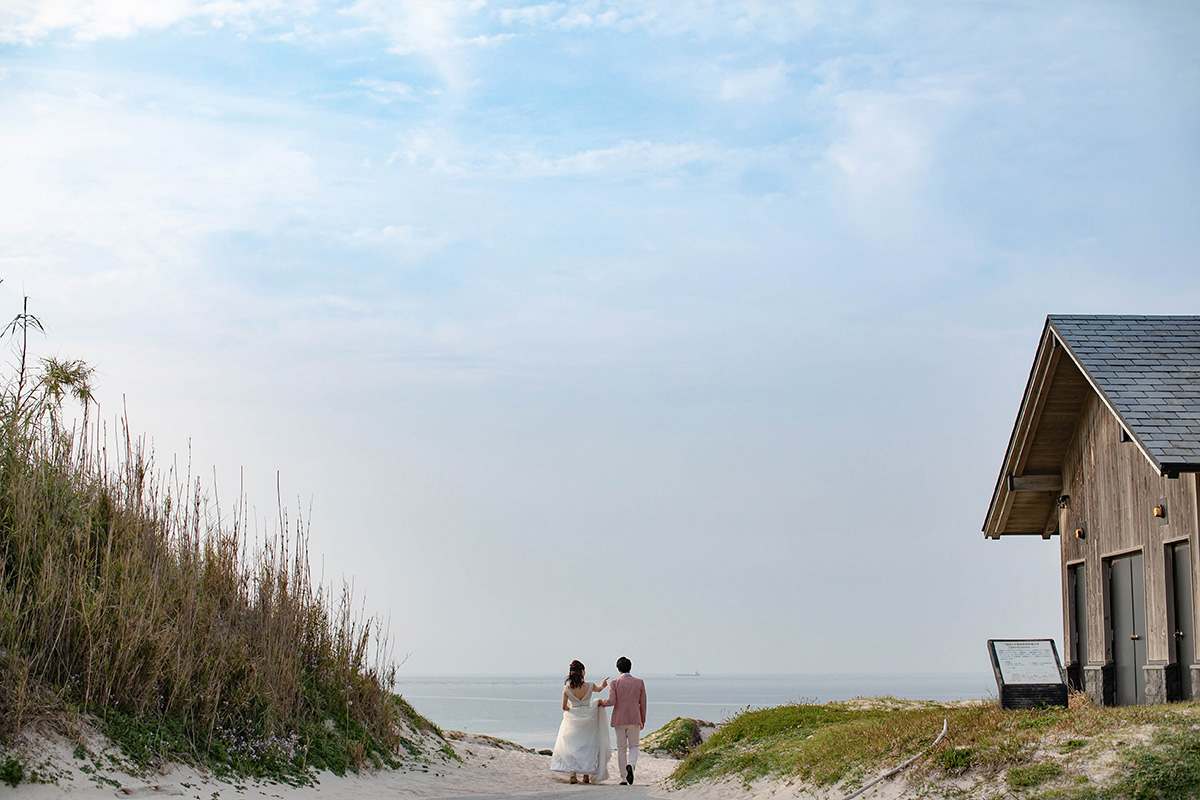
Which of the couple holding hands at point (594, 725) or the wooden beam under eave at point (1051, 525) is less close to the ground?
the wooden beam under eave at point (1051, 525)

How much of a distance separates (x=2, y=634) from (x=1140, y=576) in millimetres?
13032

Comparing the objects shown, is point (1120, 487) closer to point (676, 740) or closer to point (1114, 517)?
point (1114, 517)

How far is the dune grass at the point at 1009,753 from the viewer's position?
27.7 ft

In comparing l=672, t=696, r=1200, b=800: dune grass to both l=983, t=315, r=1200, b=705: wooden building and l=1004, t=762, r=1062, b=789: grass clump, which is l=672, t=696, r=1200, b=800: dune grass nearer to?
l=1004, t=762, r=1062, b=789: grass clump

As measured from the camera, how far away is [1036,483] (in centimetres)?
1595

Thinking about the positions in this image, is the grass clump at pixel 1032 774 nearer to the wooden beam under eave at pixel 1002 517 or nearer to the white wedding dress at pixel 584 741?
the white wedding dress at pixel 584 741

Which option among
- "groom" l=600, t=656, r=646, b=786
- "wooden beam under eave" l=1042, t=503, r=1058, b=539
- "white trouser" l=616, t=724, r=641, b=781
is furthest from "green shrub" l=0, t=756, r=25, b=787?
"wooden beam under eave" l=1042, t=503, r=1058, b=539

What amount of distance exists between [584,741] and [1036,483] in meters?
7.80

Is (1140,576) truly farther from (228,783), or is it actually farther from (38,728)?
(38,728)

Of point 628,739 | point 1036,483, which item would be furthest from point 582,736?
point 1036,483

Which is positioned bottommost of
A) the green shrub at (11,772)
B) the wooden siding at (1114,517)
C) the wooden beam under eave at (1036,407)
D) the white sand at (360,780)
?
the white sand at (360,780)

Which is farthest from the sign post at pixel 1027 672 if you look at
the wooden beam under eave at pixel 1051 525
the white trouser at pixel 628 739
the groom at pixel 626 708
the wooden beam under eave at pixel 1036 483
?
the white trouser at pixel 628 739

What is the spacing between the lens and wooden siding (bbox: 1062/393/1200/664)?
12.2 meters

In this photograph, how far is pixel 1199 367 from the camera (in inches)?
528
